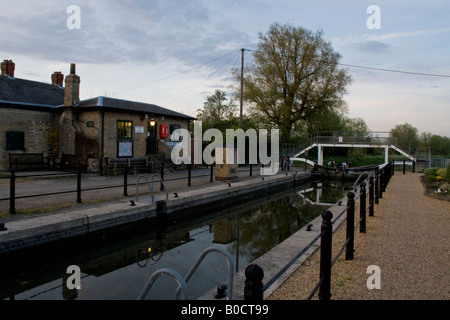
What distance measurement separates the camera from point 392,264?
534cm

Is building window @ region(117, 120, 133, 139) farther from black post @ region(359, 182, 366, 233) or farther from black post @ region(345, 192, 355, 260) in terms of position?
black post @ region(345, 192, 355, 260)

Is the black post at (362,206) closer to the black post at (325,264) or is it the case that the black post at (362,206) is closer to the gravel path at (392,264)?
the gravel path at (392,264)

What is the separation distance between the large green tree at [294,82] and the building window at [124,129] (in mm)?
15895

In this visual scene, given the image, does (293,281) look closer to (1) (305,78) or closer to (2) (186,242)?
(2) (186,242)

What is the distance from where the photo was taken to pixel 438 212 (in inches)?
→ 390

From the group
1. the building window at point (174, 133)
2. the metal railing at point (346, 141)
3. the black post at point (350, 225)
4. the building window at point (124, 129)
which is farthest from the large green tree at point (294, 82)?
the black post at point (350, 225)

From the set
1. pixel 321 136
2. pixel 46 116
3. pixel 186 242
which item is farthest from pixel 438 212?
pixel 321 136

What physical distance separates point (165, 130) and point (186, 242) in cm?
1421

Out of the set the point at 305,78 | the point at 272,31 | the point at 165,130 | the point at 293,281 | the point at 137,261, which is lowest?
the point at 137,261

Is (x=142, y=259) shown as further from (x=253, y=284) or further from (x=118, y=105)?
(x=118, y=105)
